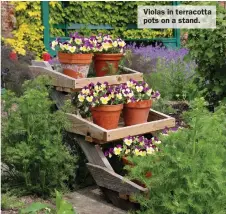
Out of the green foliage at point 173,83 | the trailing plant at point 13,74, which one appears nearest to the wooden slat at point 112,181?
the green foliage at point 173,83

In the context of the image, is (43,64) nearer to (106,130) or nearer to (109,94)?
(109,94)

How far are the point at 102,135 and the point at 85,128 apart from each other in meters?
0.24

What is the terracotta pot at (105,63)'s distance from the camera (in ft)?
16.3

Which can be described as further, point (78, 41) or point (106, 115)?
point (78, 41)

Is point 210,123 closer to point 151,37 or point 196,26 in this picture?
point 196,26

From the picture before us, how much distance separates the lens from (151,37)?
12133mm

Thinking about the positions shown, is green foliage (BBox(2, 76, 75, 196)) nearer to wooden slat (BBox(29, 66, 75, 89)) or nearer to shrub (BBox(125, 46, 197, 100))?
wooden slat (BBox(29, 66, 75, 89))

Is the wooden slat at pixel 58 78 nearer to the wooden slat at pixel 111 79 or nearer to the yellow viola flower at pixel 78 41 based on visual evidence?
the wooden slat at pixel 111 79

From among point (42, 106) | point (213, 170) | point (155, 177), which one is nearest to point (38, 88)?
point (42, 106)

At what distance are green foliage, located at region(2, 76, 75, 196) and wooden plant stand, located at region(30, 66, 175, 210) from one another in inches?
8.0

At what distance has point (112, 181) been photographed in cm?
428

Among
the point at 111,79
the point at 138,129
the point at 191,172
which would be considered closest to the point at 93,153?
the point at 138,129

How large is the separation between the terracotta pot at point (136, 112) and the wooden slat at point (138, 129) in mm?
98

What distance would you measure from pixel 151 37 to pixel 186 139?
8.95 meters
